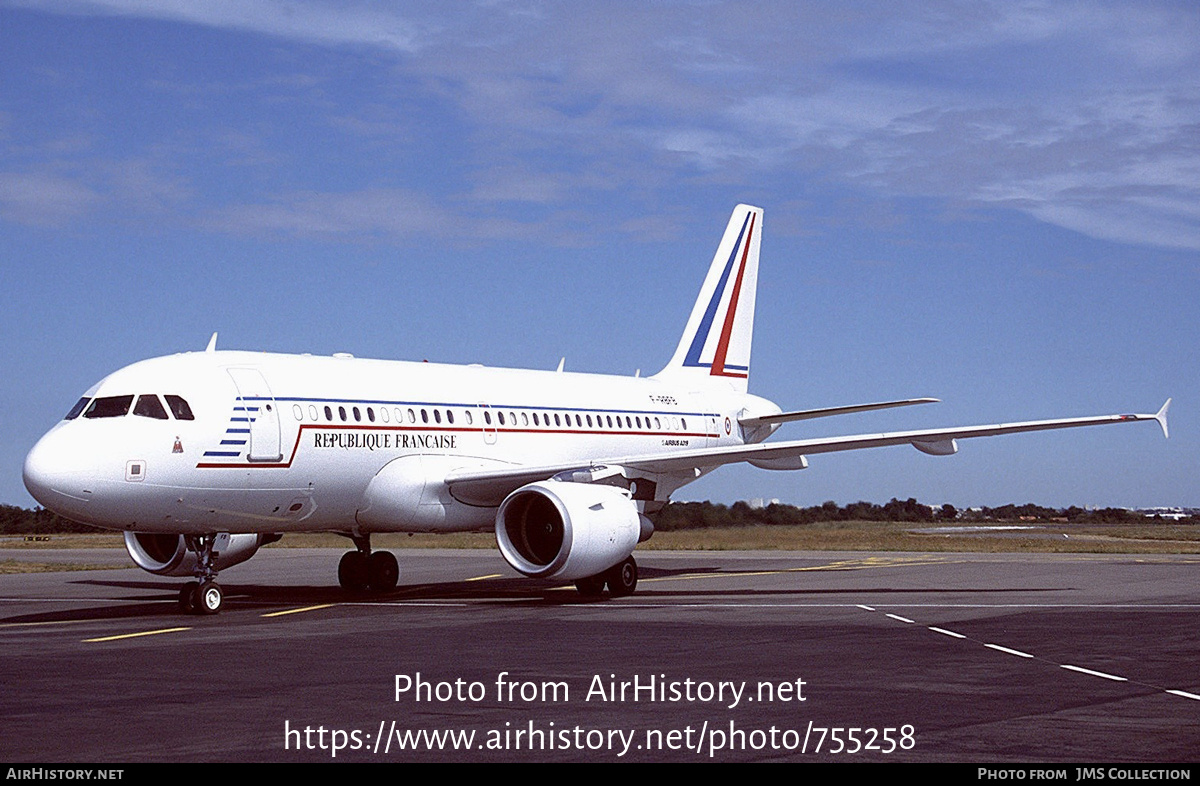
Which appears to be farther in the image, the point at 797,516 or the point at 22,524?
the point at 22,524

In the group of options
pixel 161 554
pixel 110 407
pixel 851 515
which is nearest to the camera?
pixel 110 407

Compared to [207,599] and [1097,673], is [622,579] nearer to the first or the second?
[207,599]

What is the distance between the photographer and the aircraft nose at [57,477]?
2031cm

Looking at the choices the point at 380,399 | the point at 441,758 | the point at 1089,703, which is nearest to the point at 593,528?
the point at 380,399

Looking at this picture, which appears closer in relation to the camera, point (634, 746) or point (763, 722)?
point (634, 746)

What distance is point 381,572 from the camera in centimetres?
2742

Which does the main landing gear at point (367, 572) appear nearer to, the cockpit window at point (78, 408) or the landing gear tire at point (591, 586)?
the landing gear tire at point (591, 586)

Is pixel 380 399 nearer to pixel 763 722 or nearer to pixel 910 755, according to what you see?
pixel 763 722

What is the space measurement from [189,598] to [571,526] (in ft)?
20.2

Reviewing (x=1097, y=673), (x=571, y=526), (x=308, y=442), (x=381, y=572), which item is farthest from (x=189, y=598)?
(x=1097, y=673)

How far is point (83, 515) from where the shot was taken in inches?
816

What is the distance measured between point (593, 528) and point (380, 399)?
4.64 metres

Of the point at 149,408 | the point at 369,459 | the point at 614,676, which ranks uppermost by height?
the point at 149,408

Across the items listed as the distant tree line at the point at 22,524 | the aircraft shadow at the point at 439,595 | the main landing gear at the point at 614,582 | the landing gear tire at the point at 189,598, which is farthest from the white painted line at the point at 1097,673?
the distant tree line at the point at 22,524
